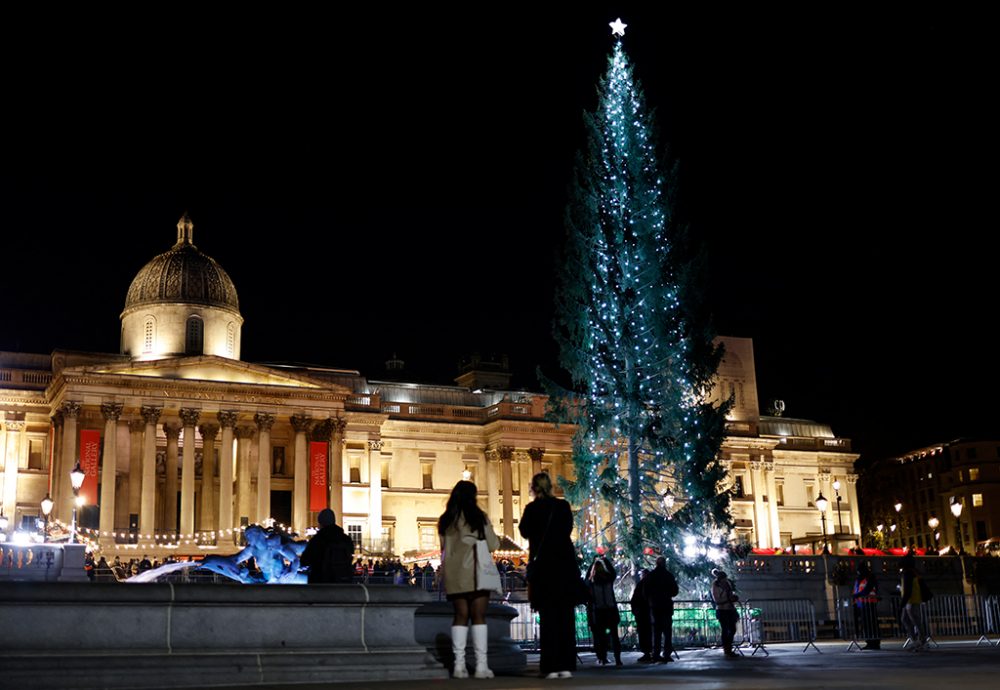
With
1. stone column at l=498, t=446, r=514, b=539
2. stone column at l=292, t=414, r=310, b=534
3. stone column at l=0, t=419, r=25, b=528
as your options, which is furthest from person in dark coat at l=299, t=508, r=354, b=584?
stone column at l=498, t=446, r=514, b=539

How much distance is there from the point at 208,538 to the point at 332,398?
10.1m

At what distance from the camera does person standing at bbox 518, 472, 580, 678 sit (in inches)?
520

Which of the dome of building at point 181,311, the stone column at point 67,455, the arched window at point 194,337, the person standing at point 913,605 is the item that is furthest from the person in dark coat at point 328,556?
the arched window at point 194,337

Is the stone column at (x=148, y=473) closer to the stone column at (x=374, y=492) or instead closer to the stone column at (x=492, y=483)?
the stone column at (x=374, y=492)

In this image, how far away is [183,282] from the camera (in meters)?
68.2

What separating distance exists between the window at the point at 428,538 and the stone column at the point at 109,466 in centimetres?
2029

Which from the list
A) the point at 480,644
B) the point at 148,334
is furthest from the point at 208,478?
the point at 480,644

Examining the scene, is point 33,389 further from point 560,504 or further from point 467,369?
point 560,504

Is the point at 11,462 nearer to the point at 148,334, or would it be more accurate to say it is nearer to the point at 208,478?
the point at 208,478

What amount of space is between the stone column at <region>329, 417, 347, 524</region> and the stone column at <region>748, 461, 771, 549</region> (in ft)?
107

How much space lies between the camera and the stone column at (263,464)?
204ft

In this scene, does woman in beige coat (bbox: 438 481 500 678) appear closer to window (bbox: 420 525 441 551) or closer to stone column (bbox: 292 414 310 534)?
stone column (bbox: 292 414 310 534)

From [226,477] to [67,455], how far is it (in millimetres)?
7594

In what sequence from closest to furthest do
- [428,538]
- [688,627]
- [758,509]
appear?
1. [688,627]
2. [428,538]
3. [758,509]
